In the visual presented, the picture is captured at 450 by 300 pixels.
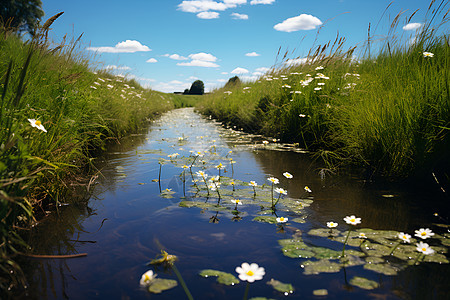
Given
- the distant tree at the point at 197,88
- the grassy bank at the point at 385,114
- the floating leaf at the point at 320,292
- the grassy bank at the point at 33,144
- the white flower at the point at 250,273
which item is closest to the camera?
the white flower at the point at 250,273

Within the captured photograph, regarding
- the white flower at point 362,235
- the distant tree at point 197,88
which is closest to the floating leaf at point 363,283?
the white flower at point 362,235

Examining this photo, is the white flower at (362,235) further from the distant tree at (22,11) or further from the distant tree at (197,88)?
the distant tree at (197,88)

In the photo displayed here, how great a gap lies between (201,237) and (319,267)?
2.57ft

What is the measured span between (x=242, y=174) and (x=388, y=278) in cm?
229

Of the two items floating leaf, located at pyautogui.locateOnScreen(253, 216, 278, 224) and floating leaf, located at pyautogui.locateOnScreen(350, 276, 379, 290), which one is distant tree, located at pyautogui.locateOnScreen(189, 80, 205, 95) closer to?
floating leaf, located at pyautogui.locateOnScreen(253, 216, 278, 224)

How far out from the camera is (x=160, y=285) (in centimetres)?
154

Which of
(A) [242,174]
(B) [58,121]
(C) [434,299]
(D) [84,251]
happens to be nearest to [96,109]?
(B) [58,121]

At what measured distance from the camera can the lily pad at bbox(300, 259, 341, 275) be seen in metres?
1.66

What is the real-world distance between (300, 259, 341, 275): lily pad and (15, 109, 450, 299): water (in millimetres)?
32

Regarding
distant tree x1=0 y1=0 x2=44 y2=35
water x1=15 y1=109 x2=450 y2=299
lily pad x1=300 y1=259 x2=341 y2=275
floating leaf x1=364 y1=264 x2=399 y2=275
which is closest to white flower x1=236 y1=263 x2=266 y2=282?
water x1=15 y1=109 x2=450 y2=299

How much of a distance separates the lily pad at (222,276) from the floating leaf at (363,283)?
1.99 feet

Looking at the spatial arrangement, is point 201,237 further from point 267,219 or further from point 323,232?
point 323,232

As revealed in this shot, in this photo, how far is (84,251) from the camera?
190cm

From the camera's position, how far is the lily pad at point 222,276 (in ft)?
5.14
